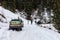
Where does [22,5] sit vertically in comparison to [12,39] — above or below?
above

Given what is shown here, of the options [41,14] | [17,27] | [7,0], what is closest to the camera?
[17,27]

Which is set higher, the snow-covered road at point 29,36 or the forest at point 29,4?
the forest at point 29,4

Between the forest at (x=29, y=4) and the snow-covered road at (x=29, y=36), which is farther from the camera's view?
the forest at (x=29, y=4)

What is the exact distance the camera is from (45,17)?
97250 millimetres

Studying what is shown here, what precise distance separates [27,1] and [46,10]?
8.78 metres

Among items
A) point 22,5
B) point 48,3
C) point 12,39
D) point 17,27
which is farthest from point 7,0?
point 12,39

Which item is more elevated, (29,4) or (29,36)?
(29,4)

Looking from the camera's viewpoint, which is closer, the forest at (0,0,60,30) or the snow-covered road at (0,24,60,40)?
the snow-covered road at (0,24,60,40)

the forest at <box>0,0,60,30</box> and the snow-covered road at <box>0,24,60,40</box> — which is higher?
the forest at <box>0,0,60,30</box>

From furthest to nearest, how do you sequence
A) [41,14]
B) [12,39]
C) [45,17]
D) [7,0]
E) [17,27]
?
[41,14]
[45,17]
[7,0]
[17,27]
[12,39]

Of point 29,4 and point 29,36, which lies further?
point 29,4

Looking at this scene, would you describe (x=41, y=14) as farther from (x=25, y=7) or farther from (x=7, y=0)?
(x=7, y=0)

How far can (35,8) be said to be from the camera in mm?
108562

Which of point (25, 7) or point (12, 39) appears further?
point (25, 7)
